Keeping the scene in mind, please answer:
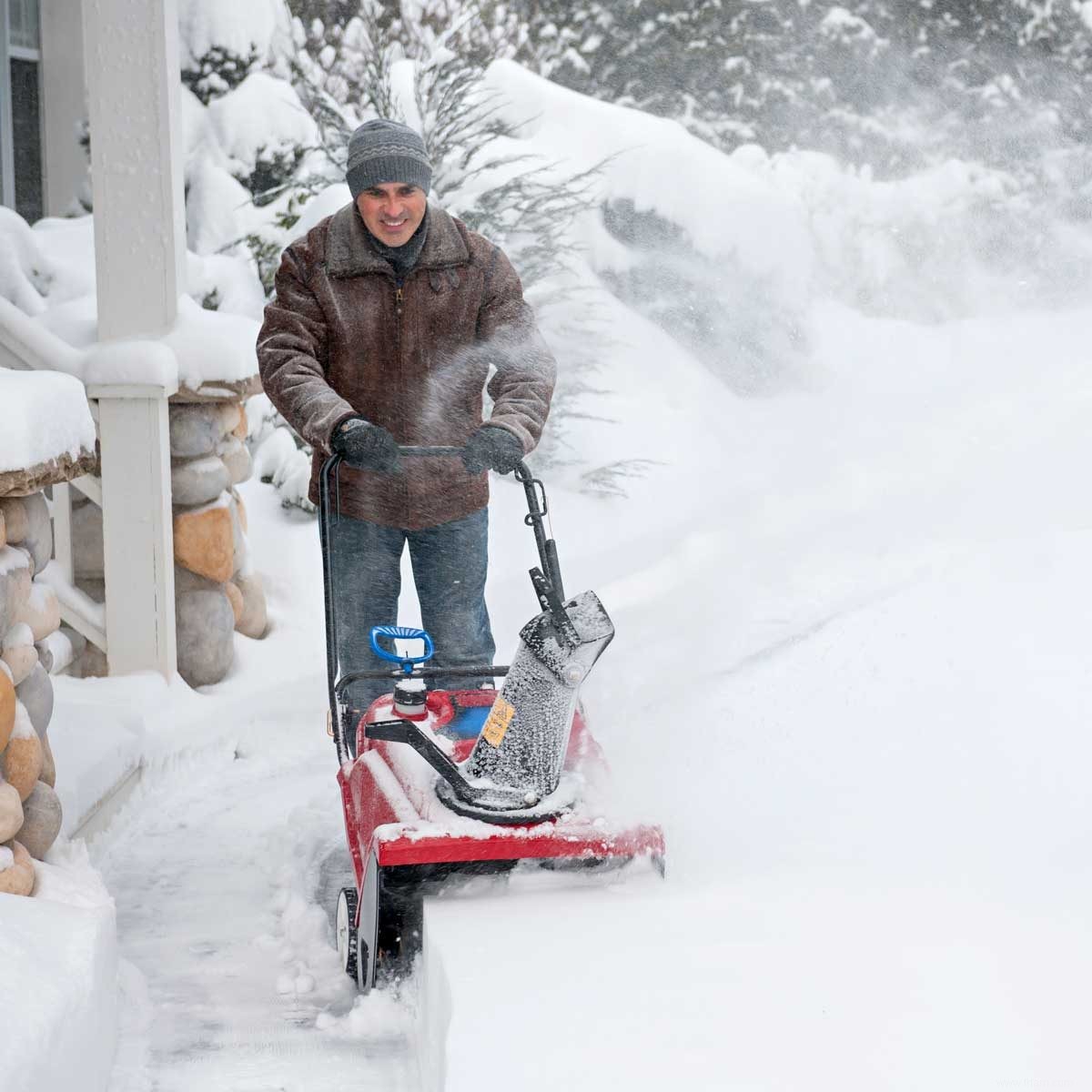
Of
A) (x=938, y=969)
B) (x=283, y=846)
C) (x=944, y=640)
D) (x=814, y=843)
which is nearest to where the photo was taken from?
(x=938, y=969)

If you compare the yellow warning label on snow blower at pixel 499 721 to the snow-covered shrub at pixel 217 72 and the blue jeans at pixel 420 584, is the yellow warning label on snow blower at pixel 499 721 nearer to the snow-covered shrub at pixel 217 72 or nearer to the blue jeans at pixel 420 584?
the blue jeans at pixel 420 584

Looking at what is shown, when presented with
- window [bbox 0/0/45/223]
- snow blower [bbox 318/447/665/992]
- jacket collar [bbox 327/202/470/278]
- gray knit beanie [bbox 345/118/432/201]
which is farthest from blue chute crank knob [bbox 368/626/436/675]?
window [bbox 0/0/45/223]

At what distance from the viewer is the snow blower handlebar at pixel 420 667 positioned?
2.49m

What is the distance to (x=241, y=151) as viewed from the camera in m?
8.51

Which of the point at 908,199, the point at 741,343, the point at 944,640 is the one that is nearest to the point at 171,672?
the point at 944,640

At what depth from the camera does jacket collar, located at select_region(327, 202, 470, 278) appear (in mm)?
3100

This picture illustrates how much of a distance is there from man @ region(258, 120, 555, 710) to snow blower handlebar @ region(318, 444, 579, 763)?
83mm

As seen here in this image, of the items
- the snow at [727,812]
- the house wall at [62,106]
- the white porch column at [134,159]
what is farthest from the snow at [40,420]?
the house wall at [62,106]

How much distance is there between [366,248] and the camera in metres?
3.11

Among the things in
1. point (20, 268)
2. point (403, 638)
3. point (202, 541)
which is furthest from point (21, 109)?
point (403, 638)

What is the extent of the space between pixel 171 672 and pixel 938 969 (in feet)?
9.67

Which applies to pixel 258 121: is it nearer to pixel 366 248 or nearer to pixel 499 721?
pixel 366 248

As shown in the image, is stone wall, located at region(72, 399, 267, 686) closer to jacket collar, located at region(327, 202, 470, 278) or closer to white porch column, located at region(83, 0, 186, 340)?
white porch column, located at region(83, 0, 186, 340)

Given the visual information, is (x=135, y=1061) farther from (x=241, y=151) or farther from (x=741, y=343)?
(x=741, y=343)
